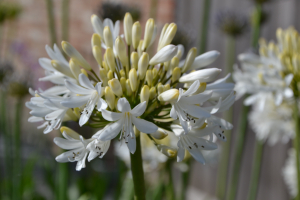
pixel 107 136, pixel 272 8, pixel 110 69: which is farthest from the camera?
pixel 272 8

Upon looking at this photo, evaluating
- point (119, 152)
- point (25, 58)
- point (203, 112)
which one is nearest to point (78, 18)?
point (25, 58)

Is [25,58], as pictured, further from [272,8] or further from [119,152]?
[272,8]

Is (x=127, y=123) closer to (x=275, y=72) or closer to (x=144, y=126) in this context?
(x=144, y=126)

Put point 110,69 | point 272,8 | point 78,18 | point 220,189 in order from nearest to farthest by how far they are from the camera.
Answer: point 110,69, point 220,189, point 272,8, point 78,18

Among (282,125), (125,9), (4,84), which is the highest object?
(125,9)

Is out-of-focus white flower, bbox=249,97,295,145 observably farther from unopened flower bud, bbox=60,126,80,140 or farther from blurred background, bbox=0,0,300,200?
unopened flower bud, bbox=60,126,80,140

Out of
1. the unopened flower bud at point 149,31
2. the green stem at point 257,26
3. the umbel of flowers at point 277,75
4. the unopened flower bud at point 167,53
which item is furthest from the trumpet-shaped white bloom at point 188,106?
the green stem at point 257,26

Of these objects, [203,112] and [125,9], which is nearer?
[203,112]

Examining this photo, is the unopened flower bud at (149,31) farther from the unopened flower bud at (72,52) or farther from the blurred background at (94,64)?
the blurred background at (94,64)
